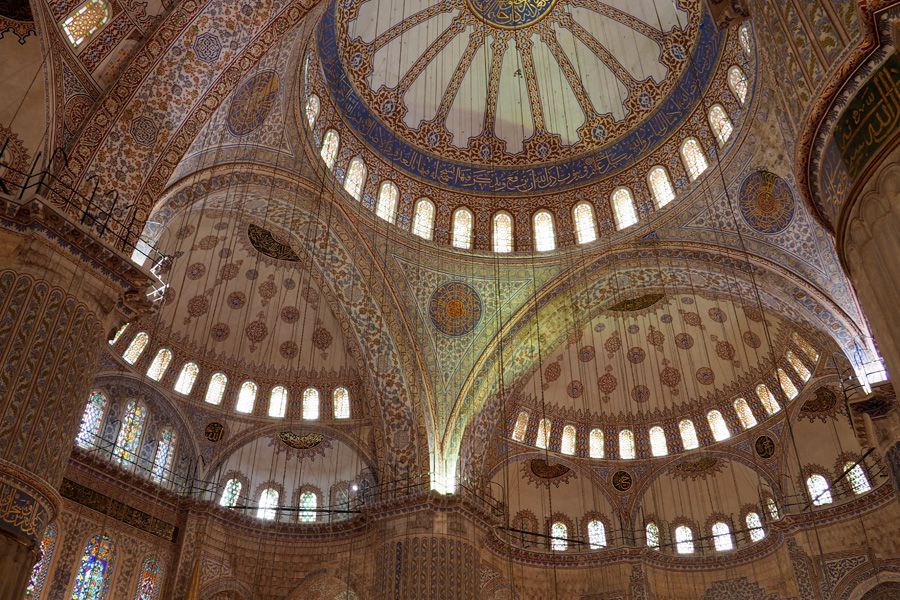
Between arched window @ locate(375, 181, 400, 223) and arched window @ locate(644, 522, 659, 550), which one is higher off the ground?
arched window @ locate(375, 181, 400, 223)

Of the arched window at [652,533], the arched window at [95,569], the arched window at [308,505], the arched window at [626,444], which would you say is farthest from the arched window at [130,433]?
the arched window at [652,533]

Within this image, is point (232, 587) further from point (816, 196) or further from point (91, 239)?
point (816, 196)

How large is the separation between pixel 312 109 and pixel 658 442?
35.7 ft

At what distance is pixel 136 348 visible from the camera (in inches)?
547

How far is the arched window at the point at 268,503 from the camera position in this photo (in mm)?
14742

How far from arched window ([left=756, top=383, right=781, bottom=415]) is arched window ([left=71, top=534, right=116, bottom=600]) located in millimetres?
13292

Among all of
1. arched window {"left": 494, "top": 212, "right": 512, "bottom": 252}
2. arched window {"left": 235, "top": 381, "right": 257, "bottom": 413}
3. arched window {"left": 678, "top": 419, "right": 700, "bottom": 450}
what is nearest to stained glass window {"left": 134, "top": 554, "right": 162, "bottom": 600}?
arched window {"left": 235, "top": 381, "right": 257, "bottom": 413}

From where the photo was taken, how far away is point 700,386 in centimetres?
1688

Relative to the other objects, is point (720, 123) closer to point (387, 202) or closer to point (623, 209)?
point (623, 209)

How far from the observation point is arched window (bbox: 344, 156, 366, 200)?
13.7 meters

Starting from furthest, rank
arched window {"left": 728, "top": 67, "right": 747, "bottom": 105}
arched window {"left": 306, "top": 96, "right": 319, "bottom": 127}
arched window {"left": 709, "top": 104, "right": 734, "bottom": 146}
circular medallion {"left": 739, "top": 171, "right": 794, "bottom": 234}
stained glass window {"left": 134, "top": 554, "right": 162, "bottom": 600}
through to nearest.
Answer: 1. arched window {"left": 709, "top": 104, "right": 734, "bottom": 146}
2. arched window {"left": 306, "top": 96, "right": 319, "bottom": 127}
3. stained glass window {"left": 134, "top": 554, "right": 162, "bottom": 600}
4. arched window {"left": 728, "top": 67, "right": 747, "bottom": 105}
5. circular medallion {"left": 739, "top": 171, "right": 794, "bottom": 234}

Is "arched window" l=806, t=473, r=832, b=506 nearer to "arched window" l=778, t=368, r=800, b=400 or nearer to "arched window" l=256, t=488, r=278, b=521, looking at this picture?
"arched window" l=778, t=368, r=800, b=400

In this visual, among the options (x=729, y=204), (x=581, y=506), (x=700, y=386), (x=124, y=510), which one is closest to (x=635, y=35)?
(x=729, y=204)

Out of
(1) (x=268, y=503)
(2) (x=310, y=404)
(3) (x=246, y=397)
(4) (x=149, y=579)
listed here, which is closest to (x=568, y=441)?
(2) (x=310, y=404)
